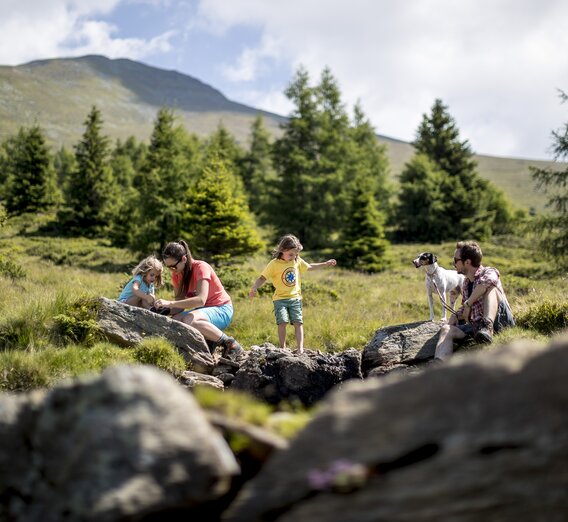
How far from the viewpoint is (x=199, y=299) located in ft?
28.7

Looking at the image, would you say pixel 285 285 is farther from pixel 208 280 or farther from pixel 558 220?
pixel 558 220

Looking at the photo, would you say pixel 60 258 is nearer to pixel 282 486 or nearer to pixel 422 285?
pixel 422 285

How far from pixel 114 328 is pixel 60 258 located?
2249 centimetres

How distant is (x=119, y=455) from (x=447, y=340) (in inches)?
253

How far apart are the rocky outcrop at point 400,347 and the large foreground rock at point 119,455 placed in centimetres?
589

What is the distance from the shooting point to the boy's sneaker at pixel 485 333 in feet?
25.8

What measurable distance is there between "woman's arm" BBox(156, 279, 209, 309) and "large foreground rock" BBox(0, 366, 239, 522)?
5695 mm

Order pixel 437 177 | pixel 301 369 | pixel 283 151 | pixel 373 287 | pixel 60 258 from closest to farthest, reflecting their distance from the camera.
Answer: pixel 301 369 < pixel 373 287 < pixel 60 258 < pixel 283 151 < pixel 437 177

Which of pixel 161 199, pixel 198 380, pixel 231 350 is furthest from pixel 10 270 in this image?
pixel 161 199

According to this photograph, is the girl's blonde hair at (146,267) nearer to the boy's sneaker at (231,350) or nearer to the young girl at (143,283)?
the young girl at (143,283)

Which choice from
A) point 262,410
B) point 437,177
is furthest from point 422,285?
point 437,177

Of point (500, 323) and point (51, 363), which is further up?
point (500, 323)

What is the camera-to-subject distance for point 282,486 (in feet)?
8.36

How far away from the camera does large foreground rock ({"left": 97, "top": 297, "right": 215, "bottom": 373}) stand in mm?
8578
